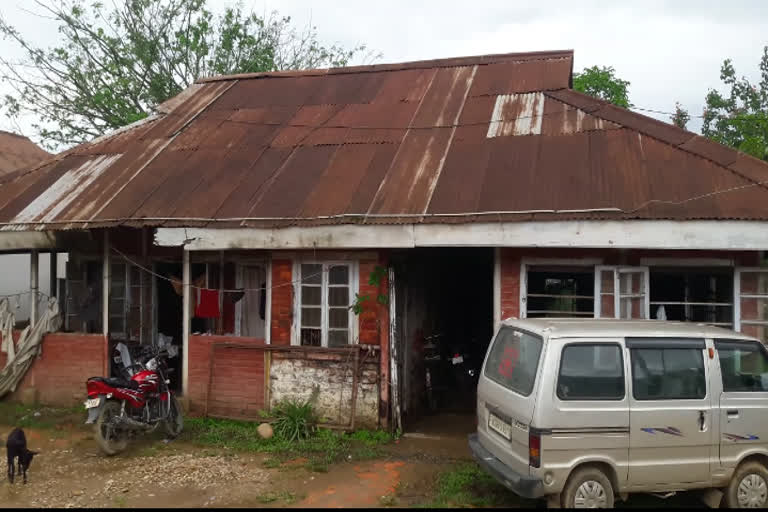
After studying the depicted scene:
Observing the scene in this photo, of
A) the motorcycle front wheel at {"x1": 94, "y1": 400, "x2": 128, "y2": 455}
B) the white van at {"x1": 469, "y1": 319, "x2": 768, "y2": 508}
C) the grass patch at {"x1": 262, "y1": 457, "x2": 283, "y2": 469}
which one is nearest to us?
the white van at {"x1": 469, "y1": 319, "x2": 768, "y2": 508}

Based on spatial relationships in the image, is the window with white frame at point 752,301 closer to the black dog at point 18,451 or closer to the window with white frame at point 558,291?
the window with white frame at point 558,291

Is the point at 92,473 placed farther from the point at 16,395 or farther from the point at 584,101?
the point at 584,101

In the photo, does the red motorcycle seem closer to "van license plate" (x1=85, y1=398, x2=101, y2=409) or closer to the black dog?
"van license plate" (x1=85, y1=398, x2=101, y2=409)

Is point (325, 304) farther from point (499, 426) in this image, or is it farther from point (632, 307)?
point (632, 307)

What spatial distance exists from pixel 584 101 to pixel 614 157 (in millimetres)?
2020

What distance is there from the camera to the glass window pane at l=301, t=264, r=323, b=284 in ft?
27.6

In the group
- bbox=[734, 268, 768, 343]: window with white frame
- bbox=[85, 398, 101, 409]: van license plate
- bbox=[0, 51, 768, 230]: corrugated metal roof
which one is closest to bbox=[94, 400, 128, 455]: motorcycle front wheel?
bbox=[85, 398, 101, 409]: van license plate

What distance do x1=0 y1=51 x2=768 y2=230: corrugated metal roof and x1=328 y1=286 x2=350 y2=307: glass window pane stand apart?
44.1 inches

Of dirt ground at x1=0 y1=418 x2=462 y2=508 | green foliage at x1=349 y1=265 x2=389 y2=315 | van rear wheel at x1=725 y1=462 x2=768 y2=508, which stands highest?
green foliage at x1=349 y1=265 x2=389 y2=315

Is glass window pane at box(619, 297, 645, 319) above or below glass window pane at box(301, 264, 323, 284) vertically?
below

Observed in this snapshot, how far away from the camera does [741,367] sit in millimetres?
5301

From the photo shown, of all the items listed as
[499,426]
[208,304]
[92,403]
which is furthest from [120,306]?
[499,426]

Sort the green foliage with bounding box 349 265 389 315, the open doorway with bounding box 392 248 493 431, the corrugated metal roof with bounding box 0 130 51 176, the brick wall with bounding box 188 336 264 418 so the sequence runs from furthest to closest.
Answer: the corrugated metal roof with bounding box 0 130 51 176 < the open doorway with bounding box 392 248 493 431 < the brick wall with bounding box 188 336 264 418 < the green foliage with bounding box 349 265 389 315

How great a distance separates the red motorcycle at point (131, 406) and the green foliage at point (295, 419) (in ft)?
4.49
